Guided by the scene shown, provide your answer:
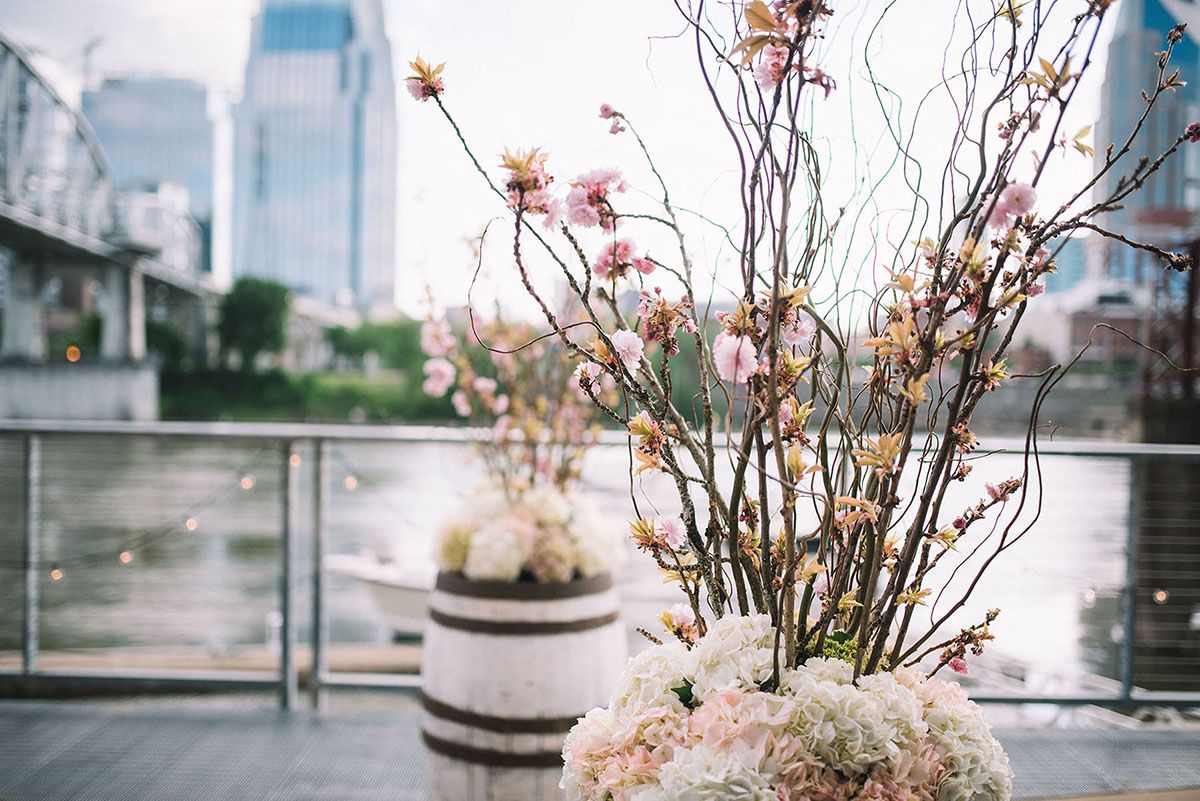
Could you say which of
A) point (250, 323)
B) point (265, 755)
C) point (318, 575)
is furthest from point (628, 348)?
point (250, 323)

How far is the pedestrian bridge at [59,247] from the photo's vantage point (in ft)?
65.3

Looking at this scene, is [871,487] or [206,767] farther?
[206,767]

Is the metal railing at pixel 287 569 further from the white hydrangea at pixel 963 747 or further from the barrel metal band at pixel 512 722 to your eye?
the white hydrangea at pixel 963 747

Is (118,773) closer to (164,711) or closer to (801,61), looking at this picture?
(164,711)

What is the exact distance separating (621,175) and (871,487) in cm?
37

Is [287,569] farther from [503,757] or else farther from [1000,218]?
[1000,218]

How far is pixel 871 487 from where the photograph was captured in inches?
29.3

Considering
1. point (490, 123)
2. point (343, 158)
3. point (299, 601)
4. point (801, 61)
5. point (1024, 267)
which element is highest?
point (343, 158)

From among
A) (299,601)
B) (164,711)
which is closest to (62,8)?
(299,601)

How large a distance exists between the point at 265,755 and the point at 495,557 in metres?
1.03

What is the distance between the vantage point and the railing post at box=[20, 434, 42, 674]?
2.43 m

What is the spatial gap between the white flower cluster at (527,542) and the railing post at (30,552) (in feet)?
5.38

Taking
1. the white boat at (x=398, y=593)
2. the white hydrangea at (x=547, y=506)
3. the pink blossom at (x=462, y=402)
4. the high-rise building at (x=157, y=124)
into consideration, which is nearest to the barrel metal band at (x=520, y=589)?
the white hydrangea at (x=547, y=506)

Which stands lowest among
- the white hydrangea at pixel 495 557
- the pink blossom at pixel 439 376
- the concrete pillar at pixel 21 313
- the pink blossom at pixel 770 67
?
the white hydrangea at pixel 495 557
